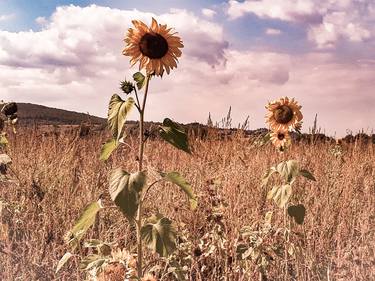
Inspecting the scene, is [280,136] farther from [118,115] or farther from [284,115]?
[118,115]

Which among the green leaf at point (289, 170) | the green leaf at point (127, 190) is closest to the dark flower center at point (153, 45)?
the green leaf at point (127, 190)

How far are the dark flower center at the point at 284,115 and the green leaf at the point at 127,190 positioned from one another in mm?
1813

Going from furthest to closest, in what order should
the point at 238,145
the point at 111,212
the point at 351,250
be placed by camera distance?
1. the point at 238,145
2. the point at 111,212
3. the point at 351,250

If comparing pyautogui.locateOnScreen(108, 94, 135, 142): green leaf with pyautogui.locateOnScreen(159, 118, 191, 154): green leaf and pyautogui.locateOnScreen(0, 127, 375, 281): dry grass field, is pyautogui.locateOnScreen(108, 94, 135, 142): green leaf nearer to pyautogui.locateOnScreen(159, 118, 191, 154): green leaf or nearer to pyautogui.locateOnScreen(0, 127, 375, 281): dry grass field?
pyautogui.locateOnScreen(159, 118, 191, 154): green leaf

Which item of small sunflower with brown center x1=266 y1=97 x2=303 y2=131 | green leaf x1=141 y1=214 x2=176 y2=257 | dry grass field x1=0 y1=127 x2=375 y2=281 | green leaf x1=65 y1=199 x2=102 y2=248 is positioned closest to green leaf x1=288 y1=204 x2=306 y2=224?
dry grass field x1=0 y1=127 x2=375 y2=281

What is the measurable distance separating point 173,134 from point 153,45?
0.45 meters

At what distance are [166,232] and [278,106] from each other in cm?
186

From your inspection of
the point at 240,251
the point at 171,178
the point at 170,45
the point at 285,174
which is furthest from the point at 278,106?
the point at 171,178

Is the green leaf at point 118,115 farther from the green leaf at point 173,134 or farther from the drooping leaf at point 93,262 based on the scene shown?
the drooping leaf at point 93,262

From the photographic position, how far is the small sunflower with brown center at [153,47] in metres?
2.09

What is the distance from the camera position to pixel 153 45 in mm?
2129

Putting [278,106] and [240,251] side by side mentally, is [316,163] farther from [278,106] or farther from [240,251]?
[240,251]

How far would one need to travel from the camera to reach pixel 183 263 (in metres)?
3.31

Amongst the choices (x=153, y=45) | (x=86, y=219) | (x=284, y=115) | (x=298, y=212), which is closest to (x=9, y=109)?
(x=153, y=45)
